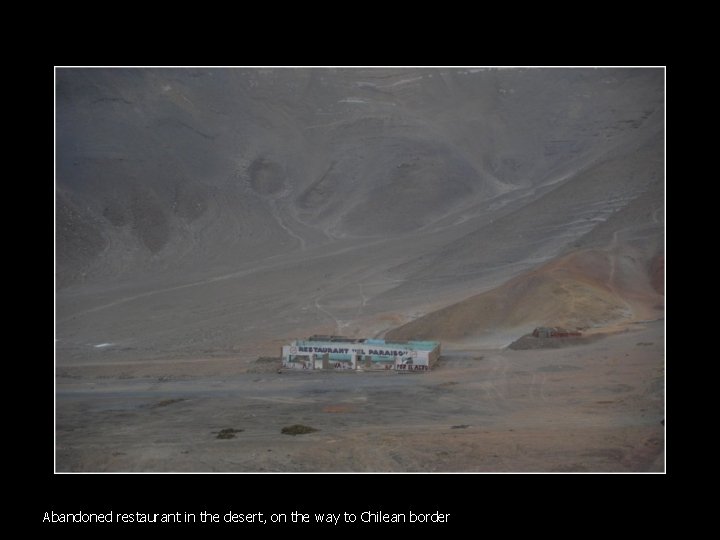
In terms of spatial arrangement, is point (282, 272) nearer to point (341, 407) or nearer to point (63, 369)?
point (63, 369)

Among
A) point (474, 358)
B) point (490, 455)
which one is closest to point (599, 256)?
point (474, 358)

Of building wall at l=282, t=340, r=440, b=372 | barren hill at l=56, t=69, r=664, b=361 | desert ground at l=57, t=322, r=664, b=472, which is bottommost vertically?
desert ground at l=57, t=322, r=664, b=472

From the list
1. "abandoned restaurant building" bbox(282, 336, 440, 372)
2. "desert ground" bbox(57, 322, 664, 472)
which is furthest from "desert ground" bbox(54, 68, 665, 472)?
"abandoned restaurant building" bbox(282, 336, 440, 372)

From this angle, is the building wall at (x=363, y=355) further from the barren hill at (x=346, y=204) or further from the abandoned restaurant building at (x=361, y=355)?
the barren hill at (x=346, y=204)

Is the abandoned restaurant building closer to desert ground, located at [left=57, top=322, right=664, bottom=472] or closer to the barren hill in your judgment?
desert ground, located at [left=57, top=322, right=664, bottom=472]

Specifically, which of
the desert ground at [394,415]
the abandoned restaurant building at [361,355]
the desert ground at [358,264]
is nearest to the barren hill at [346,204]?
the desert ground at [358,264]

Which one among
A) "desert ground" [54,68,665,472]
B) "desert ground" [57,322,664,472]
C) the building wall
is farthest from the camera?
the building wall

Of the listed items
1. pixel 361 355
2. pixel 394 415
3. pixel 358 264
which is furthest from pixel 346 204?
pixel 394 415
